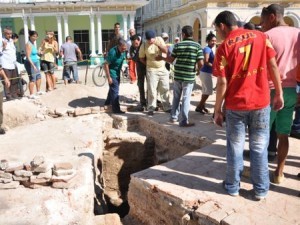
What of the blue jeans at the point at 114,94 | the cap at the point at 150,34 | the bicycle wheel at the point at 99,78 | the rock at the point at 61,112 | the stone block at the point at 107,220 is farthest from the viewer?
the bicycle wheel at the point at 99,78

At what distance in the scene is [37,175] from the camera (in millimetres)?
4312

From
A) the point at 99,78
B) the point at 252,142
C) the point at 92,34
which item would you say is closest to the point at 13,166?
the point at 252,142

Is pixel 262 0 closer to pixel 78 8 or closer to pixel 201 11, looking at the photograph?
pixel 201 11

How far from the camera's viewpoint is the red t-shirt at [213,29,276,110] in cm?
319

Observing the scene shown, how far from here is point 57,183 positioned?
430cm

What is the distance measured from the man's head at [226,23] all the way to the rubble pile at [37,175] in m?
2.59

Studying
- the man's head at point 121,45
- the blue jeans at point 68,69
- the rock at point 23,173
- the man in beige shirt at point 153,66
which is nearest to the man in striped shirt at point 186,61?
the man in beige shirt at point 153,66

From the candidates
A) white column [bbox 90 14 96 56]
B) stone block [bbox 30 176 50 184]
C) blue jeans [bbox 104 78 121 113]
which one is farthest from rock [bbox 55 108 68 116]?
white column [bbox 90 14 96 56]

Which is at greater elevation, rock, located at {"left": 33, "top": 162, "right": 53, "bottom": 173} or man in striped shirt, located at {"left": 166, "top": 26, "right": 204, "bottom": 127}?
man in striped shirt, located at {"left": 166, "top": 26, "right": 204, "bottom": 127}

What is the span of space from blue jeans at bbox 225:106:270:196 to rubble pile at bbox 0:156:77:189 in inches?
81.8

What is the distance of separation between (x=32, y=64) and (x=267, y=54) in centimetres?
701

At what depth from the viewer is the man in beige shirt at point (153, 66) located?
6.81 metres

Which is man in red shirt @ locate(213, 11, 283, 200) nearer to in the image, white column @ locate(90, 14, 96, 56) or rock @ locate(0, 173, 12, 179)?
rock @ locate(0, 173, 12, 179)

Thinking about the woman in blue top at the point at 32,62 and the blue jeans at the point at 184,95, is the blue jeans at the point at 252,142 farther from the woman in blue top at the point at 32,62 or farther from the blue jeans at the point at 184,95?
the woman in blue top at the point at 32,62
